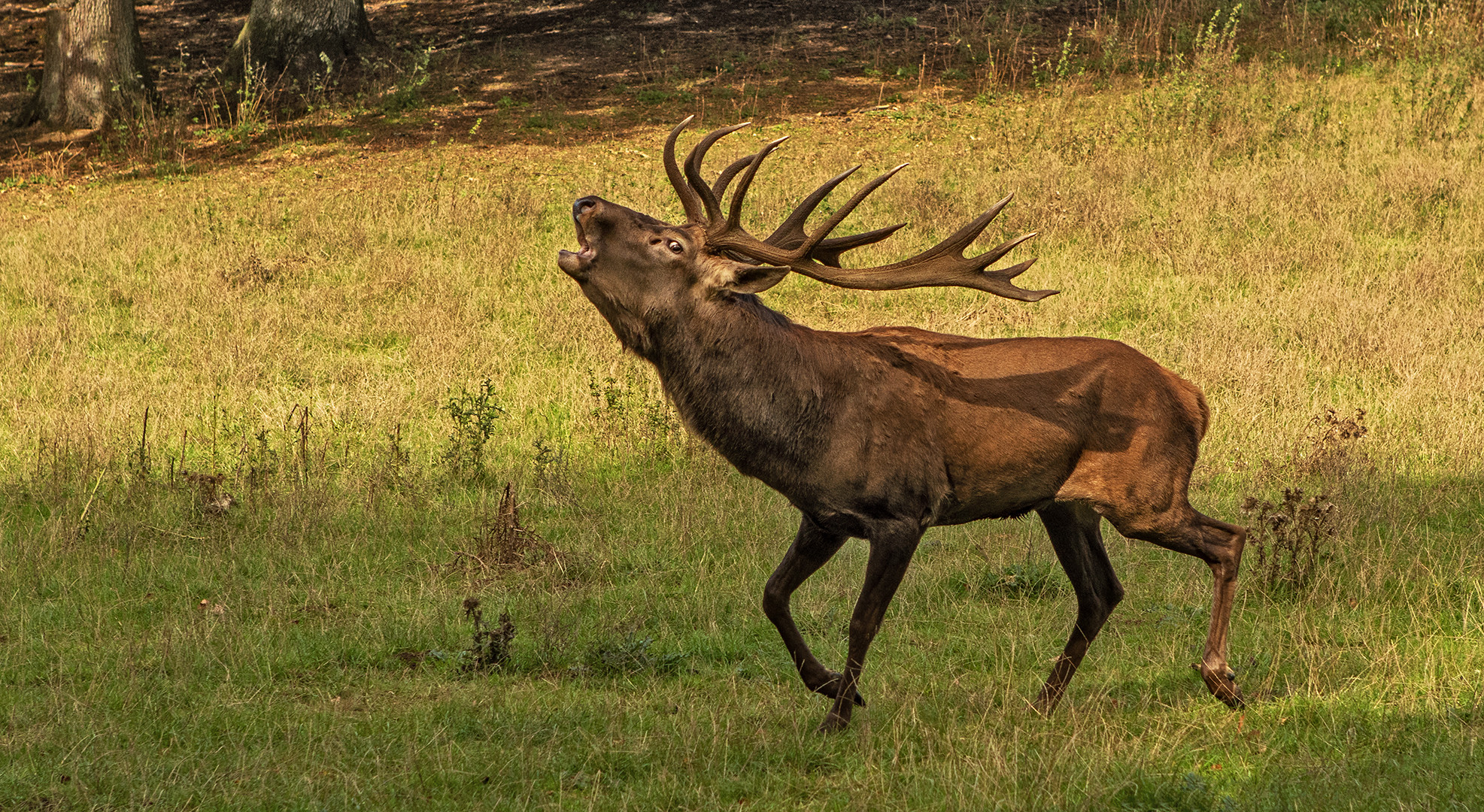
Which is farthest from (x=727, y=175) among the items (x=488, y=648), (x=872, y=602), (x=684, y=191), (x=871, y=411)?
(x=488, y=648)

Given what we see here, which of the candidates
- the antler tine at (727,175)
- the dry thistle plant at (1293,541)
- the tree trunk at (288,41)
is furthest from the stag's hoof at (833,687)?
the tree trunk at (288,41)

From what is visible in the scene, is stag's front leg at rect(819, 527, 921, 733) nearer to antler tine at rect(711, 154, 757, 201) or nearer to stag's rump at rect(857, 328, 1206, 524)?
stag's rump at rect(857, 328, 1206, 524)

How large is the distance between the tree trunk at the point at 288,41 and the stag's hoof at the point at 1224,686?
15723mm

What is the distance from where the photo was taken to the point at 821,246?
19.1ft

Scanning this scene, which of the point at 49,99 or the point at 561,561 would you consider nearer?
the point at 561,561

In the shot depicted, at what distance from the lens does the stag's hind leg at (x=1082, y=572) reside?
591 cm

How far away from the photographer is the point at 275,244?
12945 millimetres

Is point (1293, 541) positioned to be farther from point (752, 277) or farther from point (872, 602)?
point (752, 277)

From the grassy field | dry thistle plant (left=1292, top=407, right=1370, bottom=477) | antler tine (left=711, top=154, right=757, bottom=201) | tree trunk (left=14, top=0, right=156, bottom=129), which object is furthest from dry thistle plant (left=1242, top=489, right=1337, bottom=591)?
tree trunk (left=14, top=0, right=156, bottom=129)

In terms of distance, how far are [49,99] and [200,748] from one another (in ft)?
48.1

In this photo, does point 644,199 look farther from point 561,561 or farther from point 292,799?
point 292,799

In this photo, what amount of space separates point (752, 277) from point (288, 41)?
49.3 ft

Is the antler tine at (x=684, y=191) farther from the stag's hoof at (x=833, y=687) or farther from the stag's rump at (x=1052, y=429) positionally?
the stag's hoof at (x=833, y=687)

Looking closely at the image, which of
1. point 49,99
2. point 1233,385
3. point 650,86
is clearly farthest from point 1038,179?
point 49,99
